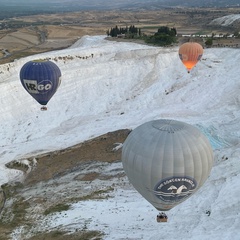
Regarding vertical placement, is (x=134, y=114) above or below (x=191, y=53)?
below

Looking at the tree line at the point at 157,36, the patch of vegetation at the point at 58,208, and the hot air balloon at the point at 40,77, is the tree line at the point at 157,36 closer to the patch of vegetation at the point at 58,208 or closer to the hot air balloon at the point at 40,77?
the hot air balloon at the point at 40,77

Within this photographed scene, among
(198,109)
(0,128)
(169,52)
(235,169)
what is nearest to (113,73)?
(169,52)

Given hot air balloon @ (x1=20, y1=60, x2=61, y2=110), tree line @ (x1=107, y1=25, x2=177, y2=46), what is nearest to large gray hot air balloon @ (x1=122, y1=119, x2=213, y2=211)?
hot air balloon @ (x1=20, y1=60, x2=61, y2=110)

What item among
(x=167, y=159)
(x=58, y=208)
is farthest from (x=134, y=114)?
(x=167, y=159)

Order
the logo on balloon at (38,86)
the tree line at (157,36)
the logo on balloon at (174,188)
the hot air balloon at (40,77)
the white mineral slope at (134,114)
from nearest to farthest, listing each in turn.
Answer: the logo on balloon at (174,188)
the white mineral slope at (134,114)
the hot air balloon at (40,77)
the logo on balloon at (38,86)
the tree line at (157,36)

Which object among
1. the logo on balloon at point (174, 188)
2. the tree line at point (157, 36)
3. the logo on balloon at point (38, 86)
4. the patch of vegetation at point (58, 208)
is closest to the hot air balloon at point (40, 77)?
the logo on balloon at point (38, 86)

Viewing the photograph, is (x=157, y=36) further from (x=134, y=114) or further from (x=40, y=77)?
(x=40, y=77)
